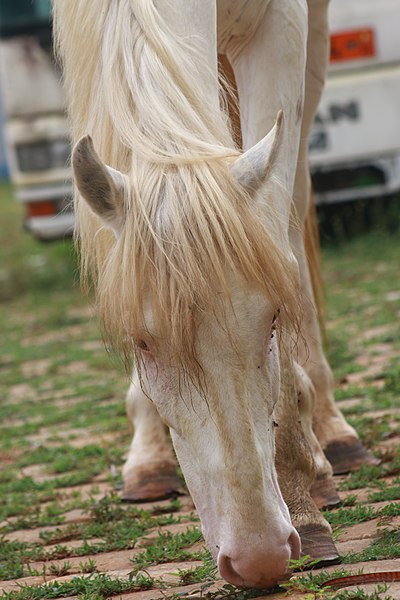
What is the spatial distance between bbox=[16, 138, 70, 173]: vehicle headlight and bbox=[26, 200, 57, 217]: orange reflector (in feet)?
0.96

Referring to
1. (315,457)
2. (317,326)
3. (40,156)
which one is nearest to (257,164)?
(315,457)

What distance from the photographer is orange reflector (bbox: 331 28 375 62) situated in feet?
27.6

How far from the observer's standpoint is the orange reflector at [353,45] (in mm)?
8398

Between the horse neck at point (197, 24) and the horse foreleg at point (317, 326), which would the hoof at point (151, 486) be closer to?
the horse foreleg at point (317, 326)

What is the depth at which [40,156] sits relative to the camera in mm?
8875

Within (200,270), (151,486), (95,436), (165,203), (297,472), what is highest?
(165,203)

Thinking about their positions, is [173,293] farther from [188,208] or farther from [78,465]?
[78,465]

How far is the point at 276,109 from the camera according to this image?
3111mm

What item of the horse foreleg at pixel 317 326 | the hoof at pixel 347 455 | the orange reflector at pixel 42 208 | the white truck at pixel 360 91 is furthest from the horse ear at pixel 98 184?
the orange reflector at pixel 42 208

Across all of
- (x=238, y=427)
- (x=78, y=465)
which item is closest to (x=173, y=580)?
(x=238, y=427)

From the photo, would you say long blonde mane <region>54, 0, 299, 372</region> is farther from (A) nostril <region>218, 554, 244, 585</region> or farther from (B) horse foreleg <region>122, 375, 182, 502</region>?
(B) horse foreleg <region>122, 375, 182, 502</region>

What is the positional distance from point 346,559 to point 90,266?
0.94m

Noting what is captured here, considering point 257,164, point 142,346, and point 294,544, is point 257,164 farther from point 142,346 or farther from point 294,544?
point 294,544

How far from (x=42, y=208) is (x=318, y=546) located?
22.2 ft
